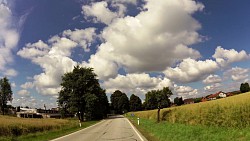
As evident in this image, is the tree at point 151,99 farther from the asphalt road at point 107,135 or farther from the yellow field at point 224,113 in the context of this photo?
the yellow field at point 224,113

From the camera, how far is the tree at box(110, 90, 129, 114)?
528ft

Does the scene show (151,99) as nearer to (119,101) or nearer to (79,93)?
(119,101)

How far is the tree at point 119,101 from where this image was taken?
160875mm

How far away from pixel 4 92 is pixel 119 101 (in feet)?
194

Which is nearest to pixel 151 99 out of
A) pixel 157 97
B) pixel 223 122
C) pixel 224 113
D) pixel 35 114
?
pixel 157 97

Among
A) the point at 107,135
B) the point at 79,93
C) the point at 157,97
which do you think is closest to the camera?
the point at 107,135

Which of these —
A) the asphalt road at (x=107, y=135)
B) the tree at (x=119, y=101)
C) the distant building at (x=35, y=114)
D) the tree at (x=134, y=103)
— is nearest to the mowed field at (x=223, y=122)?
the asphalt road at (x=107, y=135)

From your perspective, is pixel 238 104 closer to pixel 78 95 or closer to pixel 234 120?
pixel 234 120

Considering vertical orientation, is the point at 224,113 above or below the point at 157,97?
below

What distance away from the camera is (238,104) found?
610 inches

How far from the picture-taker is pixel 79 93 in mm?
70562

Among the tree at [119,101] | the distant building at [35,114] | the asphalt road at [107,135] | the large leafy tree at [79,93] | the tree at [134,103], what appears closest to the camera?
the asphalt road at [107,135]

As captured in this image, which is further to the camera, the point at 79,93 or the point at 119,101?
the point at 119,101

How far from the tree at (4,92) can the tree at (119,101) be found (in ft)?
182
